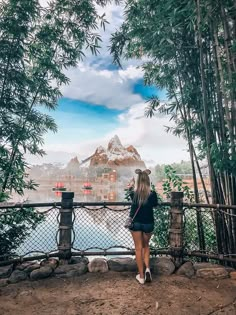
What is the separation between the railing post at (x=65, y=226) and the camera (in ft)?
10.4

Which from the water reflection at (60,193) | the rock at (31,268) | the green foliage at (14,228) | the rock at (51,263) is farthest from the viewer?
the water reflection at (60,193)

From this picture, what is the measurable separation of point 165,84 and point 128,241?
3.38 metres

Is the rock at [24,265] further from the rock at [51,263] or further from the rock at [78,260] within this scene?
the rock at [78,260]

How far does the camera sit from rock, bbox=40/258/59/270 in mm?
3091

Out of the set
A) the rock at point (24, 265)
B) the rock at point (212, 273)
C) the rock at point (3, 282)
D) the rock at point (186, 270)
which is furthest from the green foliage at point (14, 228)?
the rock at point (212, 273)

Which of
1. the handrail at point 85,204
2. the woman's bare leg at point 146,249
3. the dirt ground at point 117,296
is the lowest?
the dirt ground at point 117,296

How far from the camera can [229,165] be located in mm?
3180

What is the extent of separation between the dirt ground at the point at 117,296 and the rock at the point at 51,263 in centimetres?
21

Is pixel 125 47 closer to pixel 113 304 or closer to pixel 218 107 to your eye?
pixel 218 107

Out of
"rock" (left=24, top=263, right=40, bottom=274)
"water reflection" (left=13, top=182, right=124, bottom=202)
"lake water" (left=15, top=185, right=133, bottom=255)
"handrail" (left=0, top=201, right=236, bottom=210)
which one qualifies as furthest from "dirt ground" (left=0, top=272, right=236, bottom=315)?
"water reflection" (left=13, top=182, right=124, bottom=202)

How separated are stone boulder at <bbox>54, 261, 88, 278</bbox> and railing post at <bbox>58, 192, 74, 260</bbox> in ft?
0.48

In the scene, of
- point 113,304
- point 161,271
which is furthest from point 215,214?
point 113,304

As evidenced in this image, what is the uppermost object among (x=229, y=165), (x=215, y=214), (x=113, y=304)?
(x=229, y=165)

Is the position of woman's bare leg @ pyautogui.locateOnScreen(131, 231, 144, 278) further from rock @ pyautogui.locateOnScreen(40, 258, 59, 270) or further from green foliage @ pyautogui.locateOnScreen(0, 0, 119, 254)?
green foliage @ pyautogui.locateOnScreen(0, 0, 119, 254)
